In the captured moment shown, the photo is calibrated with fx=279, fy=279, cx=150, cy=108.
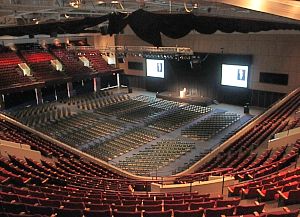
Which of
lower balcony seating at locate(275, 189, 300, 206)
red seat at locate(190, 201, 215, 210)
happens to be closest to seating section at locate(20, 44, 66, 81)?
red seat at locate(190, 201, 215, 210)

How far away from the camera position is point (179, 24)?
921 cm

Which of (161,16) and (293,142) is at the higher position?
(161,16)

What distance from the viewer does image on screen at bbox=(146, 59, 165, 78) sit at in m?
27.1

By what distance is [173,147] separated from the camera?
49.1 feet

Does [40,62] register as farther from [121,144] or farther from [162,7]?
[121,144]

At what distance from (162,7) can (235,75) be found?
875 centimetres

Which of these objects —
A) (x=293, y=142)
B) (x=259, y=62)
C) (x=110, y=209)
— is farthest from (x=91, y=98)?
(x=110, y=209)

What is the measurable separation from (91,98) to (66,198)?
2008 centimetres

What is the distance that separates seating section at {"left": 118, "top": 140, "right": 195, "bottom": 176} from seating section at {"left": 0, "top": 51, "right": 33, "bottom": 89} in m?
13.3

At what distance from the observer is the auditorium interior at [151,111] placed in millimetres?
6258

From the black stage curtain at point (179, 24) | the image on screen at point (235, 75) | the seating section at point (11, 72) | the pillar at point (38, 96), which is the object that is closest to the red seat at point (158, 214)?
the black stage curtain at point (179, 24)

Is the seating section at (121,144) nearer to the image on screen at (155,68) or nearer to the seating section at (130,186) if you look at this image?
the seating section at (130,186)

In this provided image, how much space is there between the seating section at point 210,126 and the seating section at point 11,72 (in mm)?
13952

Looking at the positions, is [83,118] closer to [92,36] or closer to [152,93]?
[152,93]
